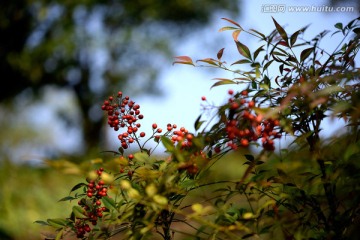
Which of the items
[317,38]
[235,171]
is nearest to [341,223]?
[317,38]

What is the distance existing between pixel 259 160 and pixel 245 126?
14 cm

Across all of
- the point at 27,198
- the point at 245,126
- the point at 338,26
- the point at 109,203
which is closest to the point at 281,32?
the point at 338,26

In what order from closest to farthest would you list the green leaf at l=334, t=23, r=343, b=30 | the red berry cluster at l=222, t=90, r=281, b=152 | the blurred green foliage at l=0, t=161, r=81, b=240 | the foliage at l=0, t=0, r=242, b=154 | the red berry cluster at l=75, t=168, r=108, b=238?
the red berry cluster at l=222, t=90, r=281, b=152, the red berry cluster at l=75, t=168, r=108, b=238, the green leaf at l=334, t=23, r=343, b=30, the blurred green foliage at l=0, t=161, r=81, b=240, the foliage at l=0, t=0, r=242, b=154

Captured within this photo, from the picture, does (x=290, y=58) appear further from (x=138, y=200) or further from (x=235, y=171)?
(x=235, y=171)

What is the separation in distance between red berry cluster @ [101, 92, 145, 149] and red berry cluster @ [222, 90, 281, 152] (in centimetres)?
25

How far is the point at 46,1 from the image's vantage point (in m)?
8.39

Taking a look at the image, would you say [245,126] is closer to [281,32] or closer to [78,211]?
[281,32]

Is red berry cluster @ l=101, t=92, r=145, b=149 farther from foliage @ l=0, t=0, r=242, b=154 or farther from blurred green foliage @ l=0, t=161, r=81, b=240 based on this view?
foliage @ l=0, t=0, r=242, b=154

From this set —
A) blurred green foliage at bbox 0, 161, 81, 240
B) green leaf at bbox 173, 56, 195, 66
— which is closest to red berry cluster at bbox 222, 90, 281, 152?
green leaf at bbox 173, 56, 195, 66

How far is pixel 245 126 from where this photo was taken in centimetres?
76

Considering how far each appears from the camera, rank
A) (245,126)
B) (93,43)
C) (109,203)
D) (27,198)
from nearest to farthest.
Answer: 1. (245,126)
2. (109,203)
3. (27,198)
4. (93,43)

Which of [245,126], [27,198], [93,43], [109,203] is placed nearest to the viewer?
[245,126]

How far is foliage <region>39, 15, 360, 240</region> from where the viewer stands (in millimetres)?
711

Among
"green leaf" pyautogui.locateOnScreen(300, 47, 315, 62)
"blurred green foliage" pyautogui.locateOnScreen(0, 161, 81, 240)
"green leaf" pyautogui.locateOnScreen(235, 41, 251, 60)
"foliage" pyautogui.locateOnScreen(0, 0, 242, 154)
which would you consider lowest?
"green leaf" pyautogui.locateOnScreen(300, 47, 315, 62)
